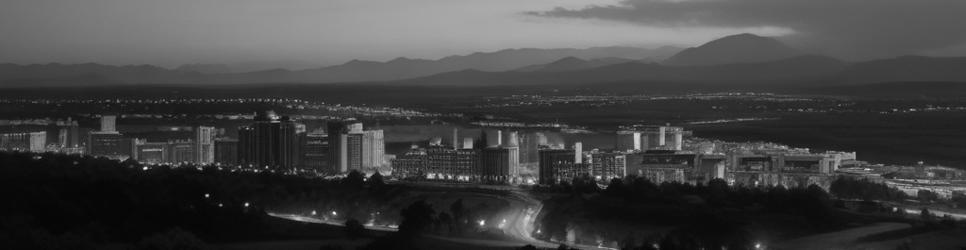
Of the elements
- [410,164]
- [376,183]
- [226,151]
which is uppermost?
[226,151]

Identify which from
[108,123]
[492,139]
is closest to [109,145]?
[108,123]

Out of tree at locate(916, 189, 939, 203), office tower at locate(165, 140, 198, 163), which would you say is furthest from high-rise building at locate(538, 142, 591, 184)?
office tower at locate(165, 140, 198, 163)

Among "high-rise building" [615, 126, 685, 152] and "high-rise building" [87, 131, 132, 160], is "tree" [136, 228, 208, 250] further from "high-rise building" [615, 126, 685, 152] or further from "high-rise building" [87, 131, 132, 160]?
"high-rise building" [87, 131, 132, 160]

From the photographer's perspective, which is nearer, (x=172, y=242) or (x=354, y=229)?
(x=172, y=242)

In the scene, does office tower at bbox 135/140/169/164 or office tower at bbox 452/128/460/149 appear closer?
office tower at bbox 452/128/460/149

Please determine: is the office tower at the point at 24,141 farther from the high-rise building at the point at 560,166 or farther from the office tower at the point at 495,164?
the high-rise building at the point at 560,166

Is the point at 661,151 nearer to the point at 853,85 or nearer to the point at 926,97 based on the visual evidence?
the point at 926,97

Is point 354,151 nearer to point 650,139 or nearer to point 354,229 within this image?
point 650,139
